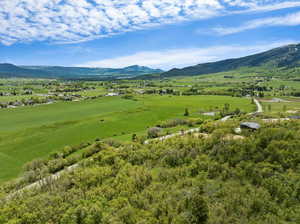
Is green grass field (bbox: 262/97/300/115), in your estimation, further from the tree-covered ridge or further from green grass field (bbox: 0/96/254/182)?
the tree-covered ridge

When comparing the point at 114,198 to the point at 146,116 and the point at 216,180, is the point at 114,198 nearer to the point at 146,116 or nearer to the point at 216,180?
the point at 216,180

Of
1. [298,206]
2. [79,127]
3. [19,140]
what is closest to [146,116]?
[79,127]

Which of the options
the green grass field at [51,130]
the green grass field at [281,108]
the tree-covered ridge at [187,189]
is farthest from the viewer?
the green grass field at [281,108]

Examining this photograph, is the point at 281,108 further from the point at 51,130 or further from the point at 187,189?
the point at 51,130

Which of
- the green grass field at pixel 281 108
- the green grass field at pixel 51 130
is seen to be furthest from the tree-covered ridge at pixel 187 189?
the green grass field at pixel 281 108

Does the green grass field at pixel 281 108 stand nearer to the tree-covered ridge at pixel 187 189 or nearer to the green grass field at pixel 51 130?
the green grass field at pixel 51 130

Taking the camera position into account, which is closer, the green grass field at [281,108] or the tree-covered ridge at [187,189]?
the tree-covered ridge at [187,189]

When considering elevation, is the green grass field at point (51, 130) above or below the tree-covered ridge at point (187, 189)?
below

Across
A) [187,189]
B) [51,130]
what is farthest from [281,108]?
[51,130]
